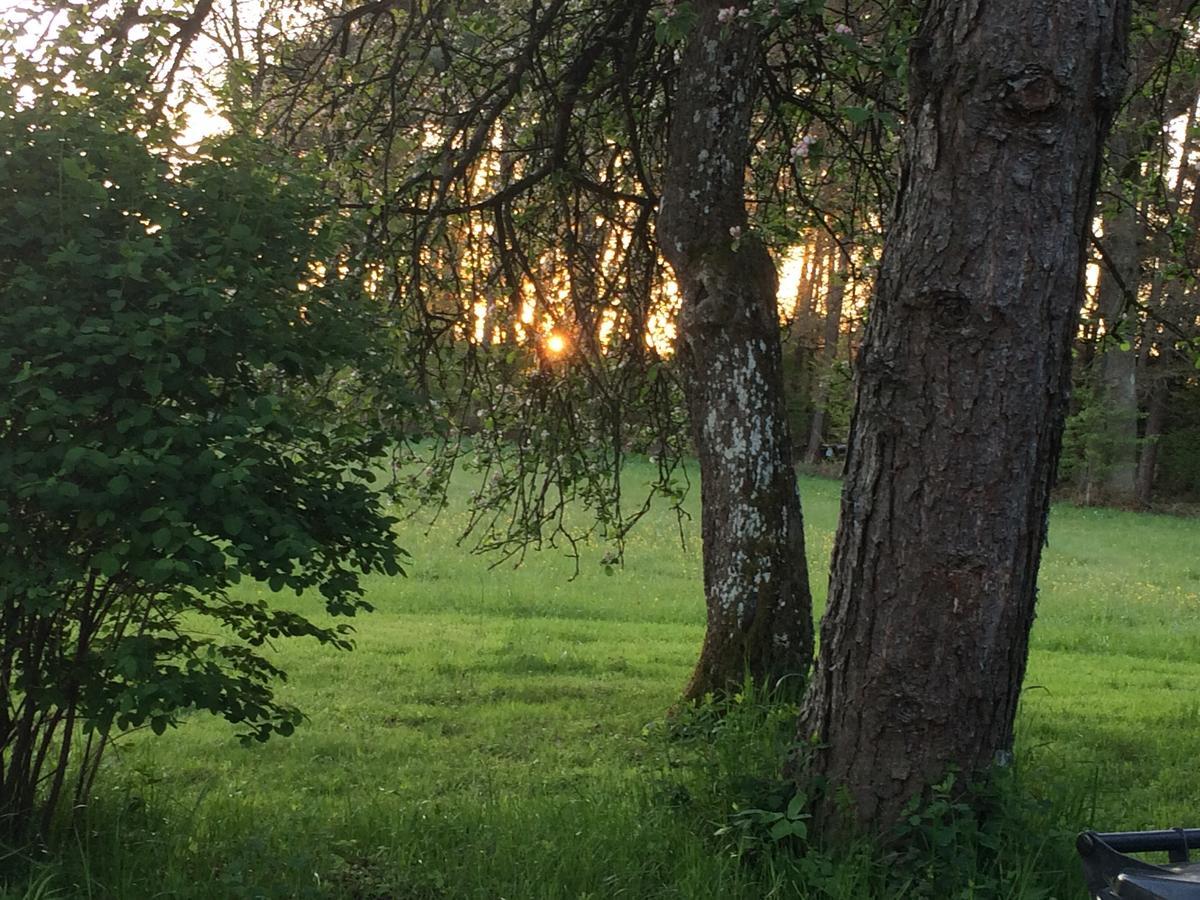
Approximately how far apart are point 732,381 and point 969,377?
8.94 feet

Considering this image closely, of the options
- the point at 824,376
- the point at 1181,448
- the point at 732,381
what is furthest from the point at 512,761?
the point at 1181,448

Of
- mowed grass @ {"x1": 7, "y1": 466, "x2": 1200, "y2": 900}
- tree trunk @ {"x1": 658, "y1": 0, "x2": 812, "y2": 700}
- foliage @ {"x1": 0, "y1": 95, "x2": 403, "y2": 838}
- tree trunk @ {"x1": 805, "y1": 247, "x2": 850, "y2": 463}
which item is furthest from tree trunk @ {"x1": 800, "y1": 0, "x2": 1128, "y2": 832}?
tree trunk @ {"x1": 805, "y1": 247, "x2": 850, "y2": 463}

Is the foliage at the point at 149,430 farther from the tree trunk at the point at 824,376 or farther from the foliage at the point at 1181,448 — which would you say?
the foliage at the point at 1181,448

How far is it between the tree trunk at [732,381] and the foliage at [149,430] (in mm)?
2556

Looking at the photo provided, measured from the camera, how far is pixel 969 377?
341cm

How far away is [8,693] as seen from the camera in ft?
12.4

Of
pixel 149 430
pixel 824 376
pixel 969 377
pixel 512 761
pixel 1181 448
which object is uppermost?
pixel 824 376

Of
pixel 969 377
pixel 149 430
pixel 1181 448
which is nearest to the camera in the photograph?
pixel 149 430

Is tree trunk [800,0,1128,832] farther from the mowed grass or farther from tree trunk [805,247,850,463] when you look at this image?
tree trunk [805,247,850,463]

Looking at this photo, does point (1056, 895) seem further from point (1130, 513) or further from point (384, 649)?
point (1130, 513)

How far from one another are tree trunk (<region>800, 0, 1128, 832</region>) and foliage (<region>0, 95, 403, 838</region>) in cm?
167

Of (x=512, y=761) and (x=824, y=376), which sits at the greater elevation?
(x=824, y=376)

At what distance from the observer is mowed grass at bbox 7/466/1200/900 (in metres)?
3.60

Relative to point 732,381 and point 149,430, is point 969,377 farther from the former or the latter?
point 732,381
